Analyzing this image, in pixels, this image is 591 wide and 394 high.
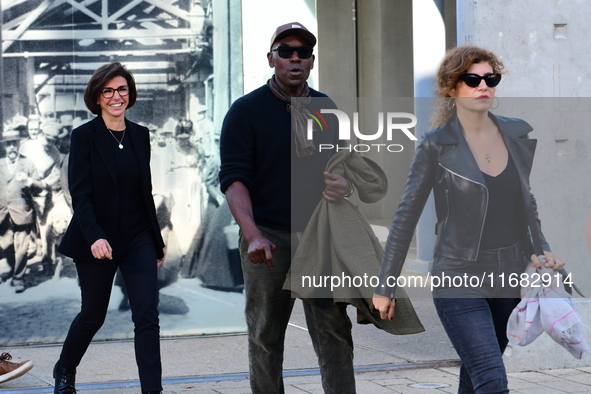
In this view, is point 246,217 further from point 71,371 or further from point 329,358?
point 71,371

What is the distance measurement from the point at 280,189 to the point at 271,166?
0.37 ft

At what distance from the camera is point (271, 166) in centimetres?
410

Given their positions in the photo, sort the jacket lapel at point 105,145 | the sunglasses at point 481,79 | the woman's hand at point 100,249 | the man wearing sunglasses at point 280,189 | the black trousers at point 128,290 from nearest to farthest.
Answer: the sunglasses at point 481,79 < the man wearing sunglasses at point 280,189 < the woman's hand at point 100,249 < the black trousers at point 128,290 < the jacket lapel at point 105,145

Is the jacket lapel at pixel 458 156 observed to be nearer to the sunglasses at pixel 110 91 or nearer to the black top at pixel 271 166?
the black top at pixel 271 166

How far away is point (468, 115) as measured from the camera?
11.9 feet

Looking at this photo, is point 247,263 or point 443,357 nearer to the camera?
point 247,263

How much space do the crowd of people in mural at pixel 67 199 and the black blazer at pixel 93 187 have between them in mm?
1911

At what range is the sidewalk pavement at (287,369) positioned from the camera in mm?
5359

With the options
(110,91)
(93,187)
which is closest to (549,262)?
(93,187)

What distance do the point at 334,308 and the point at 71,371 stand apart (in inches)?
65.7

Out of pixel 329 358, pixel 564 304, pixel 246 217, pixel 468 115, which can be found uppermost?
pixel 468 115

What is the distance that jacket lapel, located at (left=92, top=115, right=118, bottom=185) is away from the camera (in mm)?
4762

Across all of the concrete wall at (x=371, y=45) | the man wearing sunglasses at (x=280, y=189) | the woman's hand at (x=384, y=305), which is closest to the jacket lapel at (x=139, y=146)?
the man wearing sunglasses at (x=280, y=189)

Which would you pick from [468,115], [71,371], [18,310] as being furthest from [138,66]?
[468,115]
